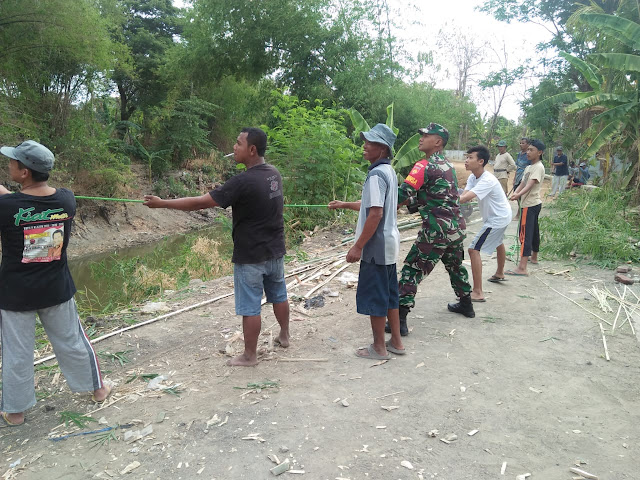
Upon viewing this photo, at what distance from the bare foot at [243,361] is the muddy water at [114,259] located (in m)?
4.16

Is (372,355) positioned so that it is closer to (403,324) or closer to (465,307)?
(403,324)

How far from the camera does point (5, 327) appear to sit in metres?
3.12

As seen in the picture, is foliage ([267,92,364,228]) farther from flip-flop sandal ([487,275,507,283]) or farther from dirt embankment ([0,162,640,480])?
dirt embankment ([0,162,640,480])

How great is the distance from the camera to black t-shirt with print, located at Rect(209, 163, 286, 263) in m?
3.62

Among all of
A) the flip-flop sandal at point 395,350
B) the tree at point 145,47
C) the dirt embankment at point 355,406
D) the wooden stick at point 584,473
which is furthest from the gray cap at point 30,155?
the tree at point 145,47

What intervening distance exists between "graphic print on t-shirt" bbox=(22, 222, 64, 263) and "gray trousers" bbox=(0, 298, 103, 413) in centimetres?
36

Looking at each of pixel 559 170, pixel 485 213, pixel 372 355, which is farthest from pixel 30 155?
pixel 559 170

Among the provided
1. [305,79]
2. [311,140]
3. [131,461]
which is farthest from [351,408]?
[305,79]

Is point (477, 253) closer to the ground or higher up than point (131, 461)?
higher up

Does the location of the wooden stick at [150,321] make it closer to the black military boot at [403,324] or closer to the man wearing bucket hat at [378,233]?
the black military boot at [403,324]

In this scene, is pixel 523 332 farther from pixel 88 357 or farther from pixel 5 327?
pixel 5 327

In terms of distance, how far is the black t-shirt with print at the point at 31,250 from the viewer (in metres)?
3.01

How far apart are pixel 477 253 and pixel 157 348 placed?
3773 millimetres

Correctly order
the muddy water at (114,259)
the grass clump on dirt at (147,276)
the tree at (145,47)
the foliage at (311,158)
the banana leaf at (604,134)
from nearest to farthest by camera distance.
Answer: the grass clump on dirt at (147,276)
the muddy water at (114,259)
the foliage at (311,158)
the banana leaf at (604,134)
the tree at (145,47)
